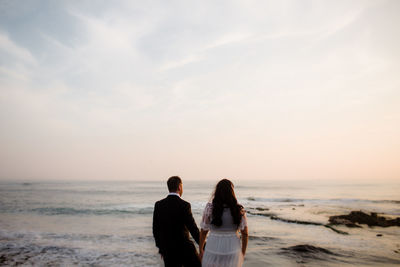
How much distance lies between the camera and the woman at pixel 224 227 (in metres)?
3.99

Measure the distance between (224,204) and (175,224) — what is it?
0.89 m

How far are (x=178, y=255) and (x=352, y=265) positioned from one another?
8.73 m

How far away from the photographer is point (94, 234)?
1589 cm

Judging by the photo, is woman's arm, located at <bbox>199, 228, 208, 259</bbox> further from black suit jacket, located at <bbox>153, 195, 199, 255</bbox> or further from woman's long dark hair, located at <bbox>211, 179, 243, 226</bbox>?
woman's long dark hair, located at <bbox>211, 179, 243, 226</bbox>

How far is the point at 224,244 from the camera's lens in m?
4.04

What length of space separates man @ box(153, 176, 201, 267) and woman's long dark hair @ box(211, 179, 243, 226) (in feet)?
1.60

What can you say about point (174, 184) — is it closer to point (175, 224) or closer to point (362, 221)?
point (175, 224)

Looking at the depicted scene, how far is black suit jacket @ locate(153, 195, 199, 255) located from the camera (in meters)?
4.29

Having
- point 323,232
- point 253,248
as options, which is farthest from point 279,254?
point 323,232

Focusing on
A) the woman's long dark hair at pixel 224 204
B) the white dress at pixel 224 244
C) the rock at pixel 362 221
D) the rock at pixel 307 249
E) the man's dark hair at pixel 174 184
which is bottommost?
the rock at pixel 362 221

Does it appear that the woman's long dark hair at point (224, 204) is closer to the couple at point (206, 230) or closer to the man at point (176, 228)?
the couple at point (206, 230)

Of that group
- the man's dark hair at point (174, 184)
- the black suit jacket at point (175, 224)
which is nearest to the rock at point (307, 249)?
the black suit jacket at point (175, 224)

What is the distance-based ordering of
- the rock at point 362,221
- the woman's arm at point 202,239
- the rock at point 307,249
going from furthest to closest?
the rock at point 362,221
the rock at point 307,249
the woman's arm at point 202,239

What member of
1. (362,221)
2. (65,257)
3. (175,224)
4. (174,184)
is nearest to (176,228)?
(175,224)
